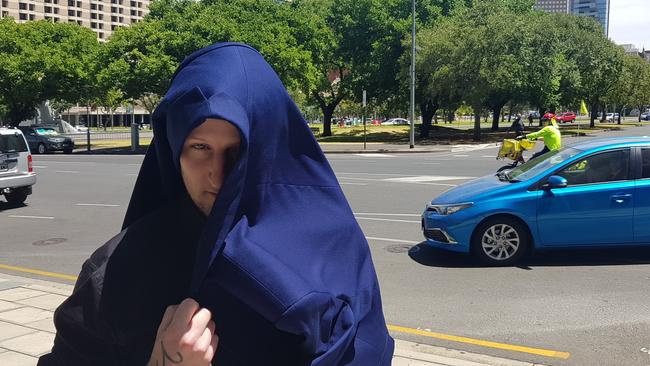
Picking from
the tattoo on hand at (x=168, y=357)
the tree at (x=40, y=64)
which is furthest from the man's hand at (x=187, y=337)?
the tree at (x=40, y=64)

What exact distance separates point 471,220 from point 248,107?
6.69m

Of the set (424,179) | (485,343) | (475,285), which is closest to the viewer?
(485,343)

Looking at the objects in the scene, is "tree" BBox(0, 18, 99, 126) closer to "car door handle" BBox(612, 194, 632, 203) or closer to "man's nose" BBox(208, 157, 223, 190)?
"car door handle" BBox(612, 194, 632, 203)

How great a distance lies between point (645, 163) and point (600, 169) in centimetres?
54

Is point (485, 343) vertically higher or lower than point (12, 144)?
lower

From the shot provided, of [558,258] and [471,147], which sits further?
[471,147]

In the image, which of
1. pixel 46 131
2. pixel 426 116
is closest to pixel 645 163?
pixel 46 131

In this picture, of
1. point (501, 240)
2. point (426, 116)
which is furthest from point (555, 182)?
point (426, 116)

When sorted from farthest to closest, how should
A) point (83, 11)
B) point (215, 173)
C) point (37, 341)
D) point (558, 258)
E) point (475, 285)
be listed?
point (83, 11) < point (558, 258) < point (475, 285) < point (37, 341) < point (215, 173)

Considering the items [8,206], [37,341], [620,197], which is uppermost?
[620,197]

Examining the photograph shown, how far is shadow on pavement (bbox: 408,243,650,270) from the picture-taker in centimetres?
750

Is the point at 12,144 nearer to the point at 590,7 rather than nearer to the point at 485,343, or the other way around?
the point at 485,343

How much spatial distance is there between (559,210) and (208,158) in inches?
273

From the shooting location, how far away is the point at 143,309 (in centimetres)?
120
